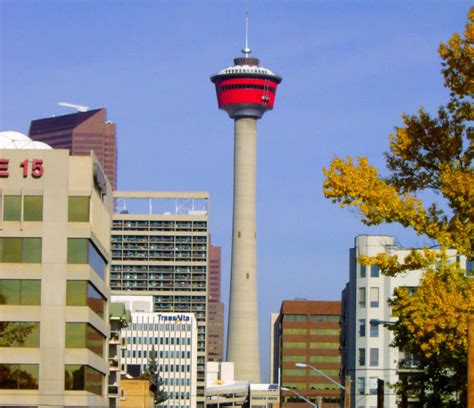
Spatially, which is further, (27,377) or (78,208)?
(78,208)

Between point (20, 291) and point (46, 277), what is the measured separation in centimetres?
173

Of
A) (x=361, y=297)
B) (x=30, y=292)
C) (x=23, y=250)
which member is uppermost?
(x=361, y=297)

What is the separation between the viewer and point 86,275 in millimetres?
78875

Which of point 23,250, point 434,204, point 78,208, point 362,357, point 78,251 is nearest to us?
point 434,204

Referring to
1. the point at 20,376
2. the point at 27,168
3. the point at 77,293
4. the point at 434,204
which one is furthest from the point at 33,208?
the point at 434,204

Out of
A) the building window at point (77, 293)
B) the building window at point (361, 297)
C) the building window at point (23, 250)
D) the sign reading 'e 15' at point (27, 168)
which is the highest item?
the sign reading 'e 15' at point (27, 168)

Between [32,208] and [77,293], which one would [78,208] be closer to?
[32,208]

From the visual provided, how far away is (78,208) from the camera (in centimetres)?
7975

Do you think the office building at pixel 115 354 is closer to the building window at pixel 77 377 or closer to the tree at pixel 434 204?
the building window at pixel 77 377

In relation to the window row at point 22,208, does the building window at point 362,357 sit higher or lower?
lower

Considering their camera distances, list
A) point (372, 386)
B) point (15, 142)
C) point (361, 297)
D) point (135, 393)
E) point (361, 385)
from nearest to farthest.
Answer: point (15, 142)
point (372, 386)
point (361, 385)
point (361, 297)
point (135, 393)

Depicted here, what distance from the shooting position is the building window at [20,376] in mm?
76875

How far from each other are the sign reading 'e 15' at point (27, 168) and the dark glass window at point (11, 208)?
55.8 inches

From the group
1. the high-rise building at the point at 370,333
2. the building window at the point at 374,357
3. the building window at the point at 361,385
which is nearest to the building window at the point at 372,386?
the high-rise building at the point at 370,333
